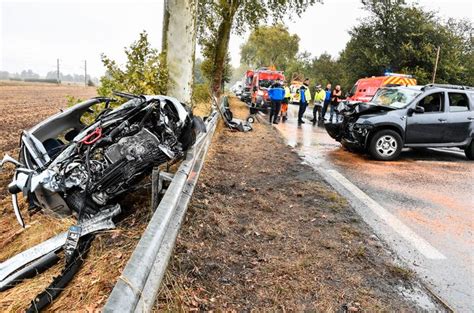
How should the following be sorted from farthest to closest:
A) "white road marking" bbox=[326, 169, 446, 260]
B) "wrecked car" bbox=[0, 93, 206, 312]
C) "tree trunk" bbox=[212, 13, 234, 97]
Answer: "tree trunk" bbox=[212, 13, 234, 97] < "white road marking" bbox=[326, 169, 446, 260] < "wrecked car" bbox=[0, 93, 206, 312]

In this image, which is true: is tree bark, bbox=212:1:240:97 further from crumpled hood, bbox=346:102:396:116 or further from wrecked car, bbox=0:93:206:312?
wrecked car, bbox=0:93:206:312

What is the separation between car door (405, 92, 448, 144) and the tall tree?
11.0m

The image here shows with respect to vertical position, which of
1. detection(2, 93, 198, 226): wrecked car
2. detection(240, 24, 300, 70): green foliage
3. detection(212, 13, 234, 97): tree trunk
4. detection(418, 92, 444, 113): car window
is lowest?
detection(2, 93, 198, 226): wrecked car

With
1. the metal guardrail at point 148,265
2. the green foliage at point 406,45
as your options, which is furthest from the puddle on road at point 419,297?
the green foliage at point 406,45

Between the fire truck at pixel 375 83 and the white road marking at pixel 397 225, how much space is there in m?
11.0

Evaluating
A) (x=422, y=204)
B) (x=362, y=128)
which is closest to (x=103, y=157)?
(x=422, y=204)

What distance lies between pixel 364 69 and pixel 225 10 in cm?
1529

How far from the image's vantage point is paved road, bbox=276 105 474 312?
3535 mm

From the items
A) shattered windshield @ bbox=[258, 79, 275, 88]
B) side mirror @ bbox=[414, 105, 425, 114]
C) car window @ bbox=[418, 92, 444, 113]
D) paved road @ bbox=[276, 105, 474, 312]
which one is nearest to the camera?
paved road @ bbox=[276, 105, 474, 312]

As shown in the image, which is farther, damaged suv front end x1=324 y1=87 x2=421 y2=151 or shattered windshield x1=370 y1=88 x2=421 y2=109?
shattered windshield x1=370 y1=88 x2=421 y2=109

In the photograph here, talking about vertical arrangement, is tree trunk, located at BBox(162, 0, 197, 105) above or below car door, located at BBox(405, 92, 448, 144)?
above

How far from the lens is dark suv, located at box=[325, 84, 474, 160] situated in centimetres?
870

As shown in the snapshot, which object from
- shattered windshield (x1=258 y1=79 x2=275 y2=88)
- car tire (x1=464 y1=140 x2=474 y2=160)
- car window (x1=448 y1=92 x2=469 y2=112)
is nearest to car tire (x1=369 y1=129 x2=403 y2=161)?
car window (x1=448 y1=92 x2=469 y2=112)

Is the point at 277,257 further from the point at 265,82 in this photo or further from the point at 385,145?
the point at 265,82
